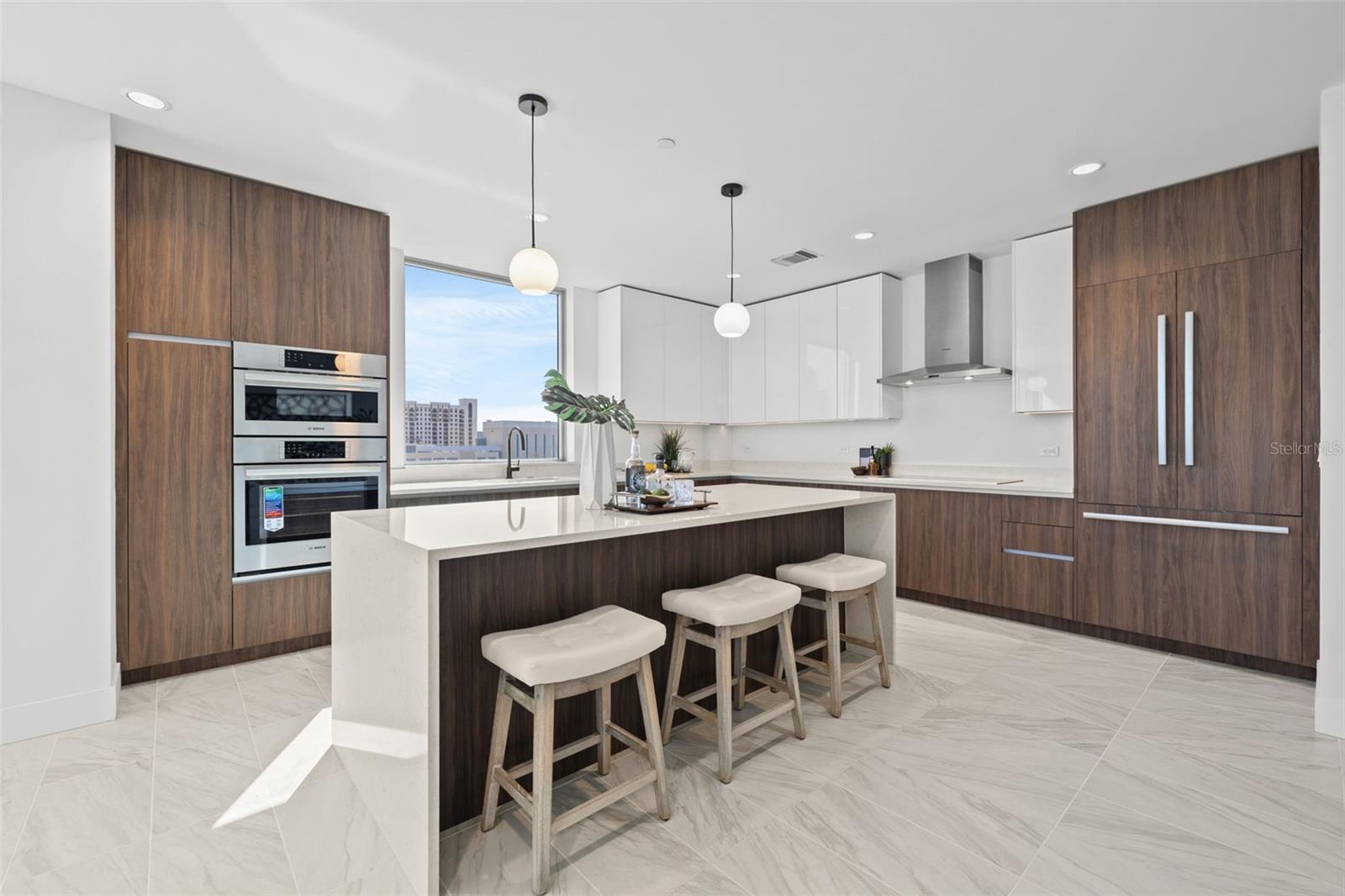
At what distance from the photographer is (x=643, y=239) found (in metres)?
4.07

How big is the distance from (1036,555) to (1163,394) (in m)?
1.14

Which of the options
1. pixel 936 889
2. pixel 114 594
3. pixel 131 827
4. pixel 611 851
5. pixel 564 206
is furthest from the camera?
pixel 564 206

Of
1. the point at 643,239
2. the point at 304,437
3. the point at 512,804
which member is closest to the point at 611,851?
the point at 512,804

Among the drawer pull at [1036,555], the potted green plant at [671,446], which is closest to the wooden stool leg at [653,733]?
the drawer pull at [1036,555]

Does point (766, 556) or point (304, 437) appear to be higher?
point (304, 437)

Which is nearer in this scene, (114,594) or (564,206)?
(114,594)

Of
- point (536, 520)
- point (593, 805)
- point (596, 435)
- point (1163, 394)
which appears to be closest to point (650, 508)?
point (596, 435)

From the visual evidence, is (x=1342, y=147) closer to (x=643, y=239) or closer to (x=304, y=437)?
(x=643, y=239)

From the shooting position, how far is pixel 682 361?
5.71m

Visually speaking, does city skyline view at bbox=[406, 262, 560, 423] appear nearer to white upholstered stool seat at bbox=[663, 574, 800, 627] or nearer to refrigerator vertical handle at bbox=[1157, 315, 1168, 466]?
white upholstered stool seat at bbox=[663, 574, 800, 627]

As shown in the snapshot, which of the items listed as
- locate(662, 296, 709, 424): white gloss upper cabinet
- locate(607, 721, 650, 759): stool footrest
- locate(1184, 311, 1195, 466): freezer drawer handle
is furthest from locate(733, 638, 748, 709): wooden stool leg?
locate(662, 296, 709, 424): white gloss upper cabinet

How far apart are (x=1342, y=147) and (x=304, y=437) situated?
16.0 ft

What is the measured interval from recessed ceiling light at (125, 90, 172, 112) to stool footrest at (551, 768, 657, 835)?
9.96ft

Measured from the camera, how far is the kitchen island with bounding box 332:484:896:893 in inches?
59.1
